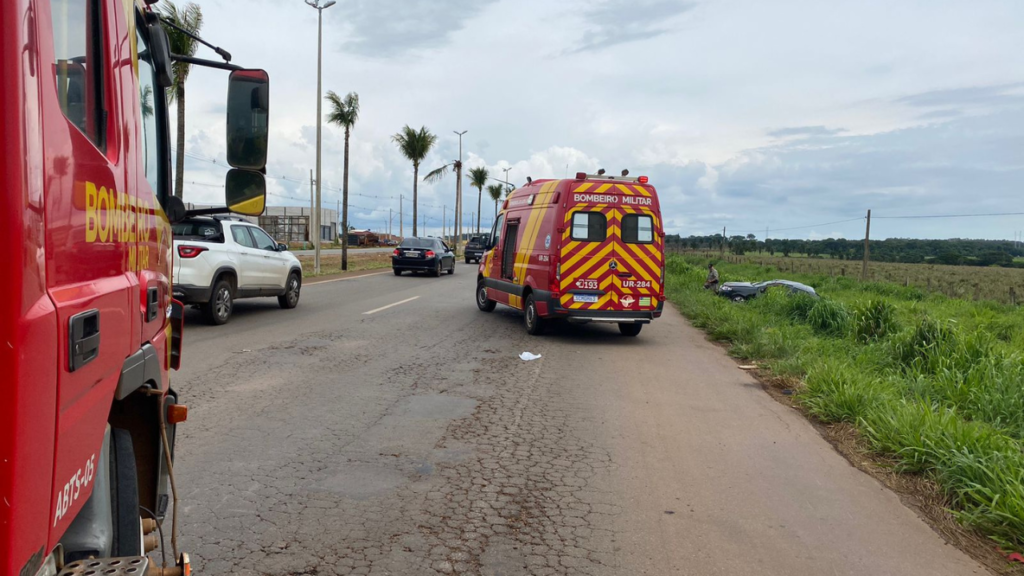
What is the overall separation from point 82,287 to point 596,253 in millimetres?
9624

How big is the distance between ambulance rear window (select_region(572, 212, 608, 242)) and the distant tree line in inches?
1715

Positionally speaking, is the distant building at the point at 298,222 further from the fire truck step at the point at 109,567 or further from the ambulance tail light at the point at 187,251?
the fire truck step at the point at 109,567

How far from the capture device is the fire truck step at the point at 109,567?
1.85 meters

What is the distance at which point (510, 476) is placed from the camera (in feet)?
15.9

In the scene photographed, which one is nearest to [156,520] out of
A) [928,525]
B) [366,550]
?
[366,550]

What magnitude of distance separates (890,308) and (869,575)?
898 centimetres

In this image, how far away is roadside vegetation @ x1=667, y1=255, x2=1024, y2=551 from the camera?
4730 mm

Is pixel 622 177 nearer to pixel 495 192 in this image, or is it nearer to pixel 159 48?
pixel 159 48

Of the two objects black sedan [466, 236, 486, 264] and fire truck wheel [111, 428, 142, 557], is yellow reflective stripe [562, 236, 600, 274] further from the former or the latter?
black sedan [466, 236, 486, 264]

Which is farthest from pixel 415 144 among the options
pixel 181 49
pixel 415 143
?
pixel 181 49

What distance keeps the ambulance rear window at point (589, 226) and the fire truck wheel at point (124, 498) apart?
29.4ft

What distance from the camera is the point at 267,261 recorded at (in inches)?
511

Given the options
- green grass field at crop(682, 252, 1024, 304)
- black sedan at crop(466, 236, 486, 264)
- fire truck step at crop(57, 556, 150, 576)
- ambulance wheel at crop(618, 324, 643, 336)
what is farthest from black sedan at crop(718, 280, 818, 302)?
black sedan at crop(466, 236, 486, 264)

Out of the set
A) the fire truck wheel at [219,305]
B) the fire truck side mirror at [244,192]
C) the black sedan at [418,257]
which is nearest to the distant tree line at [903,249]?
the black sedan at [418,257]
